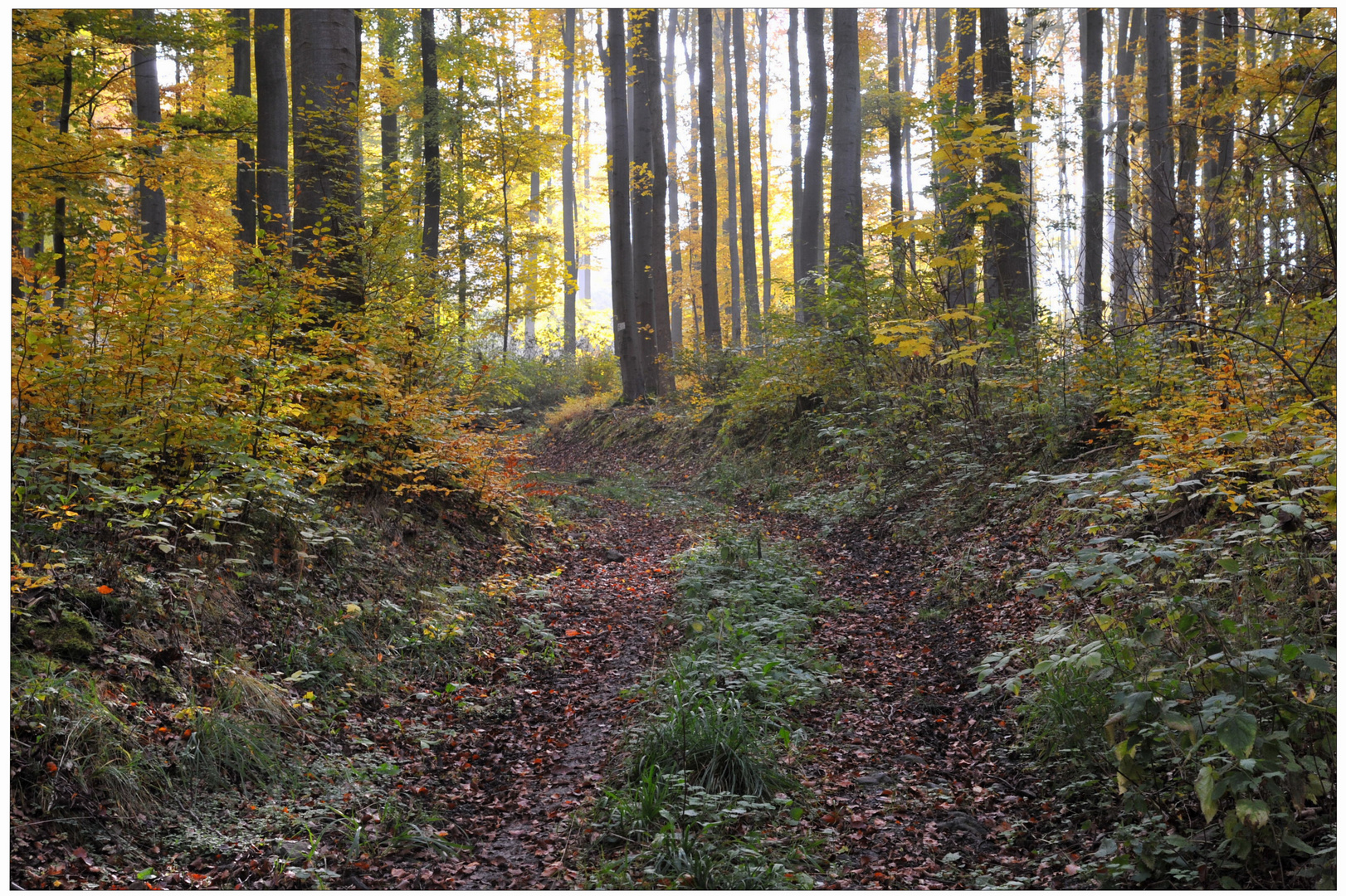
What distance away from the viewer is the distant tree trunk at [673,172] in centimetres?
2984

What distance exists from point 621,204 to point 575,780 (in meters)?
15.2

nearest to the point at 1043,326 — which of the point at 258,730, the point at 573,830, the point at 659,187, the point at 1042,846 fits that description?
the point at 1042,846

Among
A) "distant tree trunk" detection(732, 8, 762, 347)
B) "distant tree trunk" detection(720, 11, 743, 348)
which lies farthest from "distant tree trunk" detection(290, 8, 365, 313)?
"distant tree trunk" detection(720, 11, 743, 348)

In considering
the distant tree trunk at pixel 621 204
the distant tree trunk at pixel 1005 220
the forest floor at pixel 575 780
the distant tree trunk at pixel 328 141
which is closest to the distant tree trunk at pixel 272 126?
the distant tree trunk at pixel 328 141

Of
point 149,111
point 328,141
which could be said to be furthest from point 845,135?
point 149,111

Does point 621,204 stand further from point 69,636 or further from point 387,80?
point 69,636

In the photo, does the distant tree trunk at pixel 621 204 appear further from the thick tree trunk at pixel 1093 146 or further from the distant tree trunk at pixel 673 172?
the distant tree trunk at pixel 673 172

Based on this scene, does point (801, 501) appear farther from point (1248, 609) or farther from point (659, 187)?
point (659, 187)

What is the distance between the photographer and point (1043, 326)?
27.2ft

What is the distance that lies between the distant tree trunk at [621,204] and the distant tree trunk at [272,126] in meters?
8.82

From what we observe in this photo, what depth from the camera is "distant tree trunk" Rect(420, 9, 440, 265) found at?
15.3 meters

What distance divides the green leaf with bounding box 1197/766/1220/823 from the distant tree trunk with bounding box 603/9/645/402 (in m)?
16.0

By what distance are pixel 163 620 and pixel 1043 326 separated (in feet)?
27.3

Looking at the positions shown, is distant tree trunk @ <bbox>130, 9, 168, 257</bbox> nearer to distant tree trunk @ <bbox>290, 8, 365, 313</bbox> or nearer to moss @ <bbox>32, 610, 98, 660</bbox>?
distant tree trunk @ <bbox>290, 8, 365, 313</bbox>
